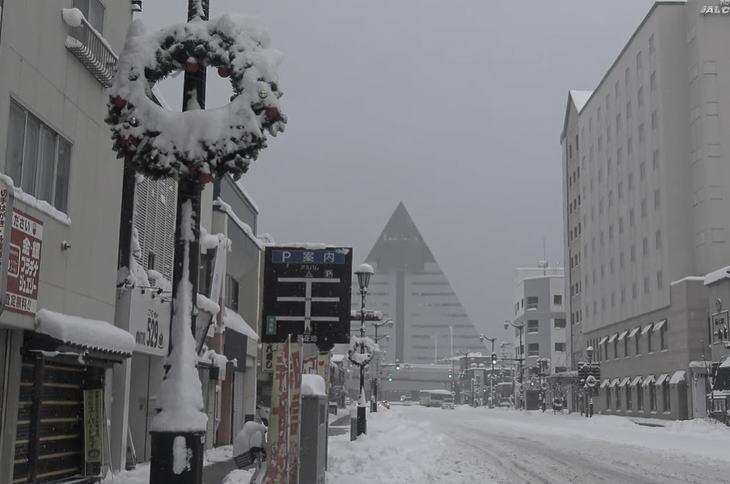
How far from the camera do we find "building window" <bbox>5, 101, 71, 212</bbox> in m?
13.2

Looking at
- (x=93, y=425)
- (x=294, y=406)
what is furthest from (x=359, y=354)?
(x=294, y=406)

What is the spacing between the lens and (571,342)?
335 ft

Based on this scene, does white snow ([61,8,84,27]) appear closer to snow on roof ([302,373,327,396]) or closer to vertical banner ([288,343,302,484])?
vertical banner ([288,343,302,484])

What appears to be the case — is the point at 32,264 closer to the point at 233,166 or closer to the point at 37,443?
the point at 37,443

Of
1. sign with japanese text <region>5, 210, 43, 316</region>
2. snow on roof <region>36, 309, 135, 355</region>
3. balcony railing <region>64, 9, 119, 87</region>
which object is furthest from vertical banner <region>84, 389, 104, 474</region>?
balcony railing <region>64, 9, 119, 87</region>

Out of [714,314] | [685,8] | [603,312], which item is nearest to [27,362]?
[714,314]

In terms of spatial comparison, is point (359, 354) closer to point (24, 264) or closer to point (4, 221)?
point (24, 264)

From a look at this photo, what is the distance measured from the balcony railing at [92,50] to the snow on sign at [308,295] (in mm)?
4932

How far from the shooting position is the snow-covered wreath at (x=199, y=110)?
7.60 metres

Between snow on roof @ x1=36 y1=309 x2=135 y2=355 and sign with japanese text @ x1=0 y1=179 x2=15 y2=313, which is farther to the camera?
snow on roof @ x1=36 y1=309 x2=135 y2=355

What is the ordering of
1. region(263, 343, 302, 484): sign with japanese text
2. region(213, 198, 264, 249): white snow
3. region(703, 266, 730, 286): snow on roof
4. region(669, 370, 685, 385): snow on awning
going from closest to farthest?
1. region(263, 343, 302, 484): sign with japanese text
2. region(213, 198, 264, 249): white snow
3. region(703, 266, 730, 286): snow on roof
4. region(669, 370, 685, 385): snow on awning

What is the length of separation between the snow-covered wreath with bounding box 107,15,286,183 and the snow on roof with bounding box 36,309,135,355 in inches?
264

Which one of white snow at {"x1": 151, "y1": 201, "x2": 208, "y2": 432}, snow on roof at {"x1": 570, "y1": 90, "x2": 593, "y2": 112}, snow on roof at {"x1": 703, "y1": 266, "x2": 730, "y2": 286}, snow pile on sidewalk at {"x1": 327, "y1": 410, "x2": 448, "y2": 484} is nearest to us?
white snow at {"x1": 151, "y1": 201, "x2": 208, "y2": 432}

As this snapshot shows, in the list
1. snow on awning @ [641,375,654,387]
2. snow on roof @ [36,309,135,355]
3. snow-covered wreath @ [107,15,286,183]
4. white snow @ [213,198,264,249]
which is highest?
white snow @ [213,198,264,249]
